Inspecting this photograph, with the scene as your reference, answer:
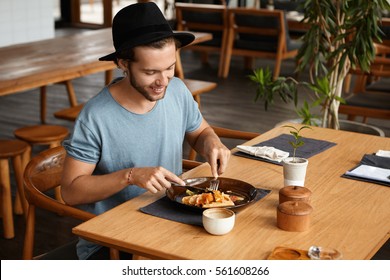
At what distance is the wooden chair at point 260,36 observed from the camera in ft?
26.0

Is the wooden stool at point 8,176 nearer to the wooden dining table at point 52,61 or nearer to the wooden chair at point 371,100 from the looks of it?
the wooden dining table at point 52,61

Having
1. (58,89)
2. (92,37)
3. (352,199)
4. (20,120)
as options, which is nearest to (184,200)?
(352,199)

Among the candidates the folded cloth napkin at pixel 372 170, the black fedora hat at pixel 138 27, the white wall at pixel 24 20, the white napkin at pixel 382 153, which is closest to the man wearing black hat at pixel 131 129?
the black fedora hat at pixel 138 27

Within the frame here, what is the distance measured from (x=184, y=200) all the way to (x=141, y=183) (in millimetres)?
145

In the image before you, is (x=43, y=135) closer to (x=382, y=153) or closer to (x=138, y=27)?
(x=138, y=27)

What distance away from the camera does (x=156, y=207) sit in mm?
2109

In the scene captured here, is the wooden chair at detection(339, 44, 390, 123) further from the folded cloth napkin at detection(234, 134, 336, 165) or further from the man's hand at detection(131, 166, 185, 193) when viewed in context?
the man's hand at detection(131, 166, 185, 193)

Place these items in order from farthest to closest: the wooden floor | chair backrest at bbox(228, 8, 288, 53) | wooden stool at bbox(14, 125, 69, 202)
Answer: chair backrest at bbox(228, 8, 288, 53)
the wooden floor
wooden stool at bbox(14, 125, 69, 202)

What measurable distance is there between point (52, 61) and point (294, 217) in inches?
→ 112

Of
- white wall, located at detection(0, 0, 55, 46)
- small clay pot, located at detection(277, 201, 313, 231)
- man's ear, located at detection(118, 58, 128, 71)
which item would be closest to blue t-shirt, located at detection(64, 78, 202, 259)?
man's ear, located at detection(118, 58, 128, 71)

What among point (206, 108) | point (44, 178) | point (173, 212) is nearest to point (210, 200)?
point (173, 212)

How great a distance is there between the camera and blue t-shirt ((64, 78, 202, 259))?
2.30 metres

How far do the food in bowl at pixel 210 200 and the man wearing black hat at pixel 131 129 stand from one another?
2.6 inches

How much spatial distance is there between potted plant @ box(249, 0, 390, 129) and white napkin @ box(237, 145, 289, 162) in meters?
1.29
